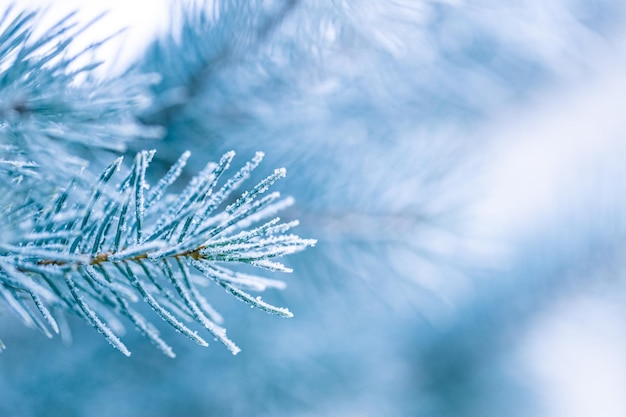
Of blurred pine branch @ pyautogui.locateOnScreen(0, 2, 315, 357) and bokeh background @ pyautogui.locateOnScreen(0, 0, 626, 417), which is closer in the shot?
blurred pine branch @ pyautogui.locateOnScreen(0, 2, 315, 357)

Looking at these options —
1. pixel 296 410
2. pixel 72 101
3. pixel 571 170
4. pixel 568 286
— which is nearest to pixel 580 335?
pixel 568 286

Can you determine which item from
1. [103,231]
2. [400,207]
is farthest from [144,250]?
[400,207]

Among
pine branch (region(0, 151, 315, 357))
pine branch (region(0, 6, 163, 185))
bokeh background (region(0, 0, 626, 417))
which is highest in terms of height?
bokeh background (region(0, 0, 626, 417))

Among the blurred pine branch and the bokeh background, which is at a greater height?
the bokeh background

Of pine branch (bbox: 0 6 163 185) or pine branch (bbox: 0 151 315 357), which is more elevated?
pine branch (bbox: 0 6 163 185)

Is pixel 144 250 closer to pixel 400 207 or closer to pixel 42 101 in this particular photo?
pixel 42 101

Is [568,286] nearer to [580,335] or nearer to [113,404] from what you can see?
[580,335]

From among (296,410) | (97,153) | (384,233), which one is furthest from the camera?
(296,410)

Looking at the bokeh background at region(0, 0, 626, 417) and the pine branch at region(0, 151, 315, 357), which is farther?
the bokeh background at region(0, 0, 626, 417)
